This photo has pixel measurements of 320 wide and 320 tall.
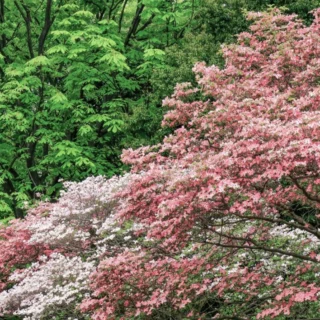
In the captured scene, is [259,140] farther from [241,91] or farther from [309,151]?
[241,91]

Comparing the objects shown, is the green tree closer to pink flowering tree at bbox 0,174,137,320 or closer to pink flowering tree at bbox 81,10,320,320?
pink flowering tree at bbox 0,174,137,320

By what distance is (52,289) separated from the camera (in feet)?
27.3

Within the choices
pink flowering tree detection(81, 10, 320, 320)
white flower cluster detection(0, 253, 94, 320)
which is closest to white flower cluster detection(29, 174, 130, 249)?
white flower cluster detection(0, 253, 94, 320)

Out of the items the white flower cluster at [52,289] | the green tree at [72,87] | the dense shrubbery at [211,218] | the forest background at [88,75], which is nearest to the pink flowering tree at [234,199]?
the dense shrubbery at [211,218]

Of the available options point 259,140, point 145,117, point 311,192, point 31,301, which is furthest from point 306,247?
point 145,117

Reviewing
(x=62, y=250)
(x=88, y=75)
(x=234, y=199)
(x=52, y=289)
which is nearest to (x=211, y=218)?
(x=234, y=199)

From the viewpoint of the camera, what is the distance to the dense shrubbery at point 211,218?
17.6 ft

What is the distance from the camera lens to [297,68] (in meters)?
8.30

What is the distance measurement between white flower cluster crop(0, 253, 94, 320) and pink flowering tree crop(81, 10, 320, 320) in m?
0.57

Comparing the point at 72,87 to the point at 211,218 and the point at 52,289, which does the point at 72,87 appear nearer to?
the point at 52,289

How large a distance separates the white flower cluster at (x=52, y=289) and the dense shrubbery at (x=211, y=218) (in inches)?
A: 0.9

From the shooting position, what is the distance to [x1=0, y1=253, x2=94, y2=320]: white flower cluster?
7980 millimetres

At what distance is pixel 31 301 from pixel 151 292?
230cm

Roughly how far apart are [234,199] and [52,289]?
3859 mm
